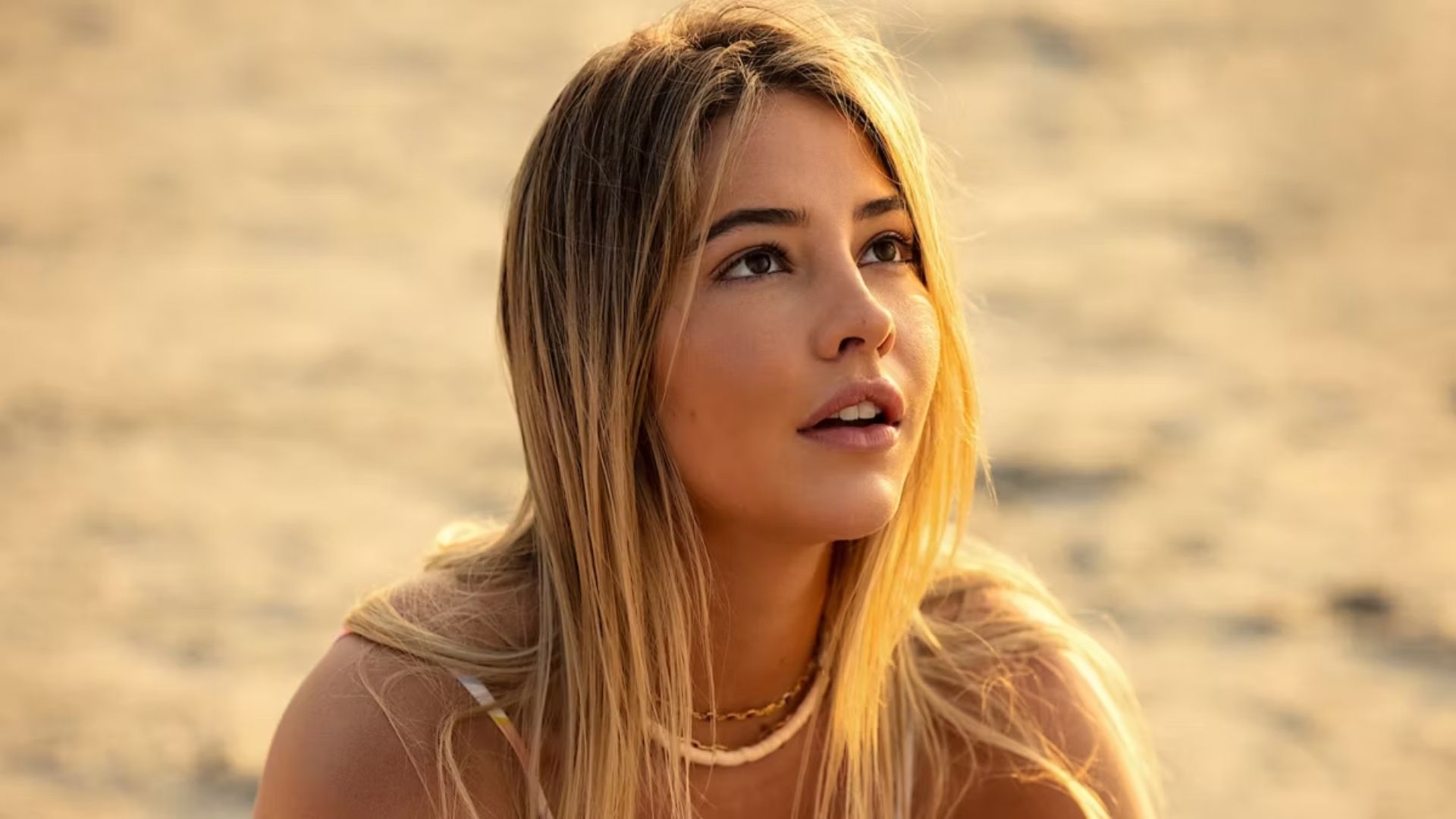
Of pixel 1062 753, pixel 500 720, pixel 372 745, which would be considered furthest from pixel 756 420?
pixel 1062 753

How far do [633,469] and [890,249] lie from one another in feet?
1.56

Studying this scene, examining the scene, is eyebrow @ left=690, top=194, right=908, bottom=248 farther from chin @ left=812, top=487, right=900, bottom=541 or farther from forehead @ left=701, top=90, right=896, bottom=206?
chin @ left=812, top=487, right=900, bottom=541

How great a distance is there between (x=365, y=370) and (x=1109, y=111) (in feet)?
12.5

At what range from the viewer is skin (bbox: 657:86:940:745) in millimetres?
2299

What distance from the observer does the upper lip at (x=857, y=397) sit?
229 centimetres

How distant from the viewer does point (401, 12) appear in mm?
9602

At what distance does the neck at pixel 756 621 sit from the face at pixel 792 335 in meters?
0.09

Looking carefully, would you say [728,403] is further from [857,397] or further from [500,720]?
[500,720]

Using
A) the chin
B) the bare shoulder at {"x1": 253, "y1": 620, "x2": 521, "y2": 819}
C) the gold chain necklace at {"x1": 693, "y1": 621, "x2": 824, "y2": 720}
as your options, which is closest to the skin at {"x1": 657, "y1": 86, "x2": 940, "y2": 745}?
the chin

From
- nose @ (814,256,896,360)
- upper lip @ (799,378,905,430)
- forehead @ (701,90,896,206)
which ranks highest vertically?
forehead @ (701,90,896,206)

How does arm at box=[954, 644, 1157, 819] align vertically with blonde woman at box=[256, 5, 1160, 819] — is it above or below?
below

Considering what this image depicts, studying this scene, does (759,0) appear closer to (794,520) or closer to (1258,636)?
(794,520)

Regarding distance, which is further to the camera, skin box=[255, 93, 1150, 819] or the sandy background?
the sandy background

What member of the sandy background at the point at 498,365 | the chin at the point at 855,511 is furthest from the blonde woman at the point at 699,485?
the sandy background at the point at 498,365
